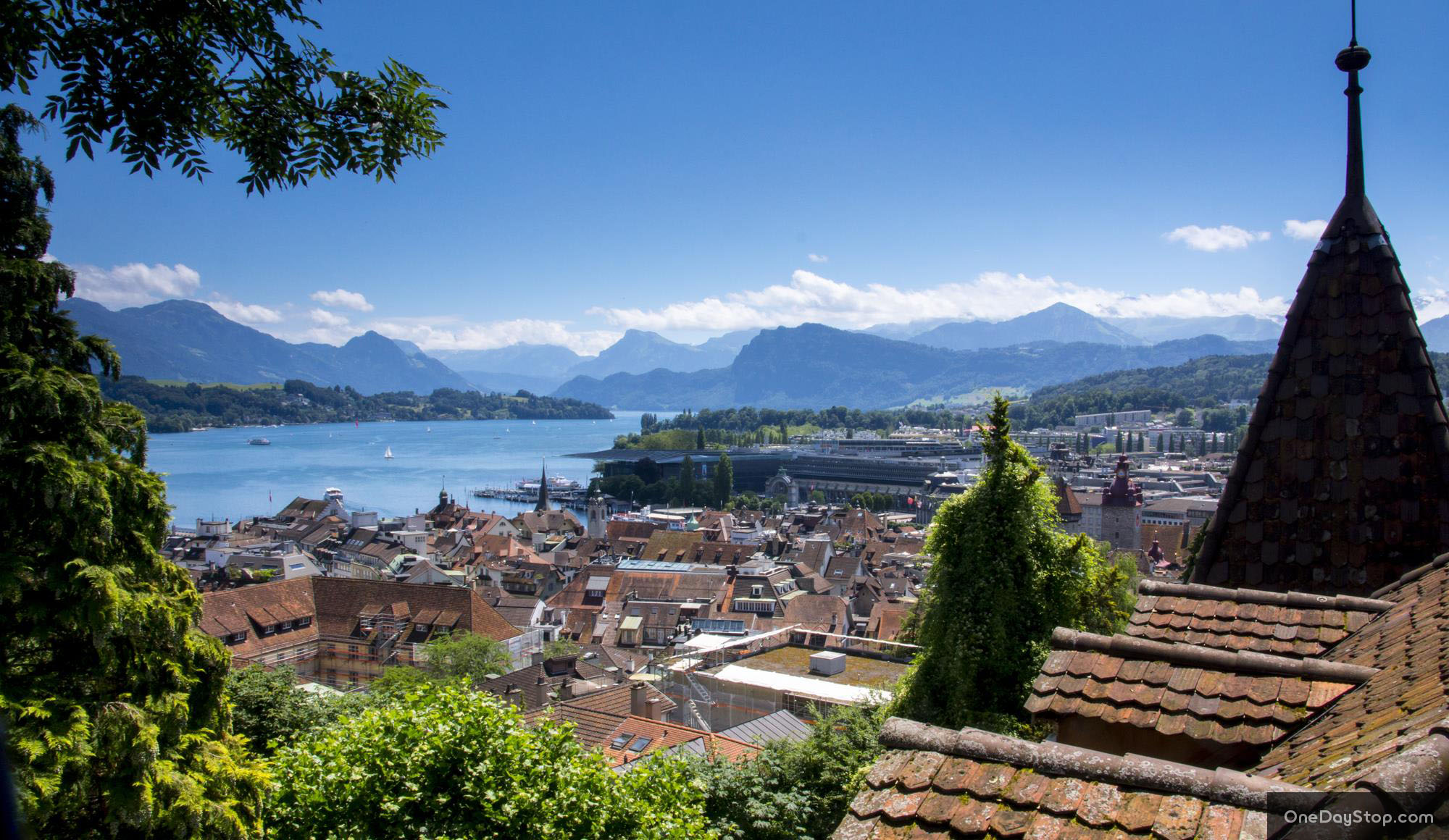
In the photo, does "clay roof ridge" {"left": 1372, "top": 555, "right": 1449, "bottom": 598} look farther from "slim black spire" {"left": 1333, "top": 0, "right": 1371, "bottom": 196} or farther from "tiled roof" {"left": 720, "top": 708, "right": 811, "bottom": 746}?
"tiled roof" {"left": 720, "top": 708, "right": 811, "bottom": 746}

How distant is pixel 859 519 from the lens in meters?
73.1

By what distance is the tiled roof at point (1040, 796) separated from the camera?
5.84 feet

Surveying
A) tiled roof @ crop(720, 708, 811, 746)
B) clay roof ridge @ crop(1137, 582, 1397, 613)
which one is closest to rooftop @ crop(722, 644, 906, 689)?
tiled roof @ crop(720, 708, 811, 746)

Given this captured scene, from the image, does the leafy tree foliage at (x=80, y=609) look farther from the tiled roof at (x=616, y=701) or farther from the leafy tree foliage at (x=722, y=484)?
the leafy tree foliage at (x=722, y=484)

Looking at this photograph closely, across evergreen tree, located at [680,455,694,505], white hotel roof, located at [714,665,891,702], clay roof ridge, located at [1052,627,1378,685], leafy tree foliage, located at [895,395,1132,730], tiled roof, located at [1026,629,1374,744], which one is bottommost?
evergreen tree, located at [680,455,694,505]

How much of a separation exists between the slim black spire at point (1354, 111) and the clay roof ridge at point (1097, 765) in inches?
137

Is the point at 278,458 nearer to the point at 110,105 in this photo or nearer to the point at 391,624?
the point at 391,624

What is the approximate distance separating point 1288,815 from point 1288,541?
294 centimetres

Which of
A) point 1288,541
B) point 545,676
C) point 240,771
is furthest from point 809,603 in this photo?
point 1288,541

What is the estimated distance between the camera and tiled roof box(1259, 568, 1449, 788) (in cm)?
175

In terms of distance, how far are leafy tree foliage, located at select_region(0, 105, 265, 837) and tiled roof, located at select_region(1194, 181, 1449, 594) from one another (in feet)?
22.8

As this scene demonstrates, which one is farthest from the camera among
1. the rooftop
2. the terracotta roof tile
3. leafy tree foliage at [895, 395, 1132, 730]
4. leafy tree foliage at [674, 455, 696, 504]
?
leafy tree foliage at [674, 455, 696, 504]

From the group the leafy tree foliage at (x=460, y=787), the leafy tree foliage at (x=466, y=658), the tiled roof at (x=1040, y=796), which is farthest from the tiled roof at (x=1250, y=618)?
the leafy tree foliage at (x=466, y=658)

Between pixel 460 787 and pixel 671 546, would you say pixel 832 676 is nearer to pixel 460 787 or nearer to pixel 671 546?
pixel 460 787
